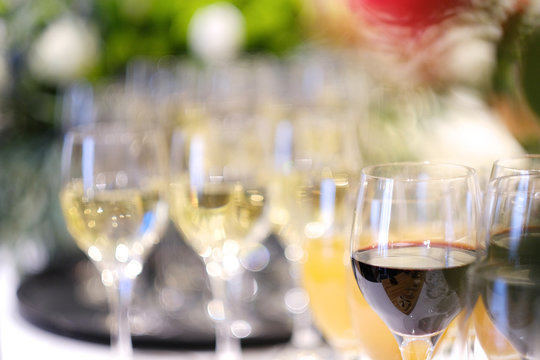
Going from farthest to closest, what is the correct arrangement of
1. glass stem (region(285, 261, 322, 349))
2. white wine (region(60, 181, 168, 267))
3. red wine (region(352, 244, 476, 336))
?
glass stem (region(285, 261, 322, 349)) → white wine (region(60, 181, 168, 267)) → red wine (region(352, 244, 476, 336))

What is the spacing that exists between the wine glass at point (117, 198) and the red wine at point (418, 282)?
36 centimetres

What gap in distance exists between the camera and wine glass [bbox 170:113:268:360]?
92 cm

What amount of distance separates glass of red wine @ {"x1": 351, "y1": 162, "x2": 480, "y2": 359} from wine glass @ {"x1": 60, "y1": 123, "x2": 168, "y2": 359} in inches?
14.2

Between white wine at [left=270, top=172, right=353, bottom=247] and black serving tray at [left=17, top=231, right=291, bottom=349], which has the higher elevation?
white wine at [left=270, top=172, right=353, bottom=247]

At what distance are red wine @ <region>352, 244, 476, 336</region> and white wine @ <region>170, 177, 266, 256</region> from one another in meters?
0.33

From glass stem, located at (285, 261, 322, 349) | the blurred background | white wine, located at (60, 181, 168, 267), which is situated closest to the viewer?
white wine, located at (60, 181, 168, 267)

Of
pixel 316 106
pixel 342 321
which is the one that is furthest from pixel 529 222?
pixel 316 106

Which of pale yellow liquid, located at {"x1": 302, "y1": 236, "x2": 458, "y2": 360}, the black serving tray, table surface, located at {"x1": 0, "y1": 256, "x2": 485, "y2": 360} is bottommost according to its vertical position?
table surface, located at {"x1": 0, "y1": 256, "x2": 485, "y2": 360}

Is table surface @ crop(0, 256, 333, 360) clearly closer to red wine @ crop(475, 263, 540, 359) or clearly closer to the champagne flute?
the champagne flute

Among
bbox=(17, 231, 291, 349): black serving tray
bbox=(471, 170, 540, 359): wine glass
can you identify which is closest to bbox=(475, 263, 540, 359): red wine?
bbox=(471, 170, 540, 359): wine glass

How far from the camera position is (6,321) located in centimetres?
121

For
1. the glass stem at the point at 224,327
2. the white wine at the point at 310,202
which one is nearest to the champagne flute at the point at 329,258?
the white wine at the point at 310,202

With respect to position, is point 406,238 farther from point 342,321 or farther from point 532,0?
point 342,321

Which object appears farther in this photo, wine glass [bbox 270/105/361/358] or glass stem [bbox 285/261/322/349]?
glass stem [bbox 285/261/322/349]
